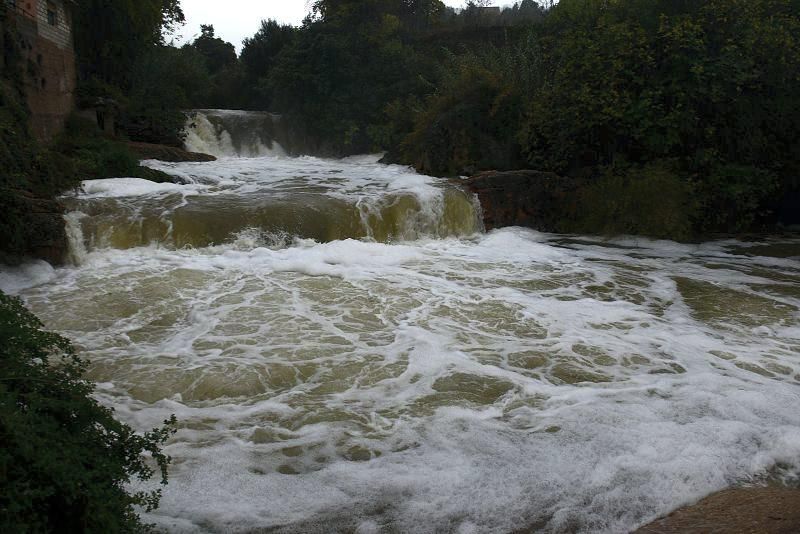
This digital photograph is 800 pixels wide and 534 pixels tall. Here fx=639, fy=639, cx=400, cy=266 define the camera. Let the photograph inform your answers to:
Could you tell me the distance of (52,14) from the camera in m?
14.5

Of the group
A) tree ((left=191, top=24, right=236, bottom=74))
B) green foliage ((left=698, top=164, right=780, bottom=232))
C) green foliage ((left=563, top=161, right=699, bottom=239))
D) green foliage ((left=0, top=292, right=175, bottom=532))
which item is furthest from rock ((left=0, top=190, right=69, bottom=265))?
tree ((left=191, top=24, right=236, bottom=74))

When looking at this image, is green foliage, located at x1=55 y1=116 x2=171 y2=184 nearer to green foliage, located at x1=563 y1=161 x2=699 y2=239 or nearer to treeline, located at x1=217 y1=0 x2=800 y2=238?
treeline, located at x1=217 y1=0 x2=800 y2=238

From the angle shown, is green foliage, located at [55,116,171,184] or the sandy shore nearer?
the sandy shore

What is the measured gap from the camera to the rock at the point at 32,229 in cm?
784

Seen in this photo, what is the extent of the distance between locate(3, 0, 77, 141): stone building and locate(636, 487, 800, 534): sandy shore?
12367 millimetres

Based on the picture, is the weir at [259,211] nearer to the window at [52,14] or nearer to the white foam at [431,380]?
the white foam at [431,380]

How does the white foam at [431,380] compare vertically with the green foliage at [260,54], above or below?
below

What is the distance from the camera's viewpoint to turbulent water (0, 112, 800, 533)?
3.59 metres

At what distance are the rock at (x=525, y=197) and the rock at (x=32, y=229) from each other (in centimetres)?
697

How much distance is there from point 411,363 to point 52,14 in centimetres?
1376

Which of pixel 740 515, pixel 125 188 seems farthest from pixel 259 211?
pixel 740 515

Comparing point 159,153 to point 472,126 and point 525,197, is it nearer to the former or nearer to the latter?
point 472,126

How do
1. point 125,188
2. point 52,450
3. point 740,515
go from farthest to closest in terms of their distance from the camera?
point 125,188 → point 740,515 → point 52,450

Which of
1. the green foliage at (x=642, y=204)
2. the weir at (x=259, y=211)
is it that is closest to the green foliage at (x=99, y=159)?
the weir at (x=259, y=211)
